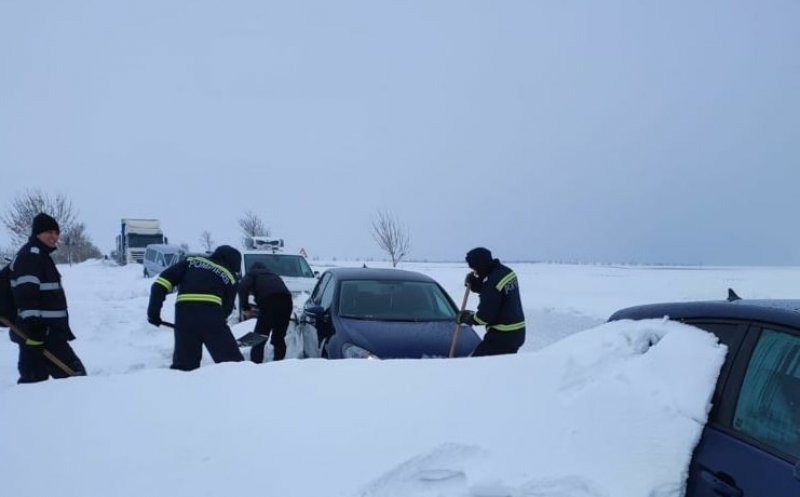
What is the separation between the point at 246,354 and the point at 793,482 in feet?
21.9

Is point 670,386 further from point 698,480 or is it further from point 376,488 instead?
point 376,488

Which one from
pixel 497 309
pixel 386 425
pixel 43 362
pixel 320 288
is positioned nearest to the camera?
pixel 386 425

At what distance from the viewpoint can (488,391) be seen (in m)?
2.51

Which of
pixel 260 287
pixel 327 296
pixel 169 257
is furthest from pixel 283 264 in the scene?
pixel 169 257

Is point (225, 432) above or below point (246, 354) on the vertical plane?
above

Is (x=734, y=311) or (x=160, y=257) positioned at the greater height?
(x=734, y=311)

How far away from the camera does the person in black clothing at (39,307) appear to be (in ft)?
15.5

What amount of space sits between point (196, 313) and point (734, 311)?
4.38m

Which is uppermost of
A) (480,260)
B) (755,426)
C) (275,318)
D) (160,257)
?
(480,260)

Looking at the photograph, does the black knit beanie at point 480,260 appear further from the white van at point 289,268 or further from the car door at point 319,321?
the white van at point 289,268

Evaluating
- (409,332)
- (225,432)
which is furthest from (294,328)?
(225,432)

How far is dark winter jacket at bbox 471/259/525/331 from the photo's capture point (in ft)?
17.0

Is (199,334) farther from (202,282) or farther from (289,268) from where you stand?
(289,268)

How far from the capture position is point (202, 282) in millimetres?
5199
